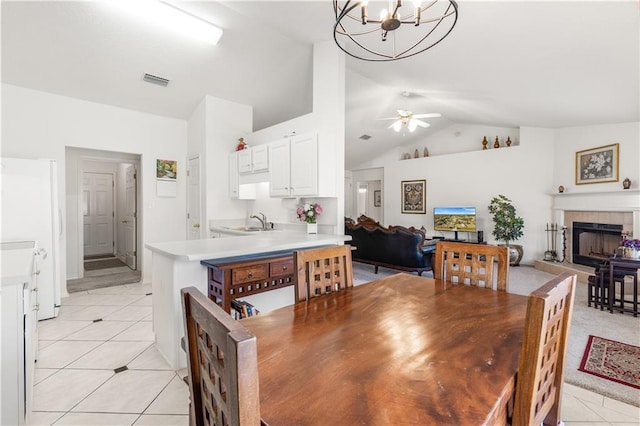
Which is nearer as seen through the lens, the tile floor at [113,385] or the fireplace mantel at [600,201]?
the tile floor at [113,385]

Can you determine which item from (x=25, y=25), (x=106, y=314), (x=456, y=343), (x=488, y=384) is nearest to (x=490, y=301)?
(x=456, y=343)

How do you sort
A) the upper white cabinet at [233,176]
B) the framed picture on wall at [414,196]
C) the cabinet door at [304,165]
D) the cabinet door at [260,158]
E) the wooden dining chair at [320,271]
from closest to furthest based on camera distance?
1. the wooden dining chair at [320,271]
2. the cabinet door at [304,165]
3. the cabinet door at [260,158]
4. the upper white cabinet at [233,176]
5. the framed picture on wall at [414,196]

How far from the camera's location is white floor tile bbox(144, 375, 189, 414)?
1.84 meters

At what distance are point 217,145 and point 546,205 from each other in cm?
633

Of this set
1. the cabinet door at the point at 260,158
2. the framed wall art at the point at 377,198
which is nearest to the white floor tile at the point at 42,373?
the cabinet door at the point at 260,158

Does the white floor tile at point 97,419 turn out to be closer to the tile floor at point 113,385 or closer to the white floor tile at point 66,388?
the tile floor at point 113,385

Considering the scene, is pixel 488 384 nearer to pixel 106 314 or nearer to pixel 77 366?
pixel 77 366

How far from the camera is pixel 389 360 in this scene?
3.05 feet

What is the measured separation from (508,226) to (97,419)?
6.72 metres

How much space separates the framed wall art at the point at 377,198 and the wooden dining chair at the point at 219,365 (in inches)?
345

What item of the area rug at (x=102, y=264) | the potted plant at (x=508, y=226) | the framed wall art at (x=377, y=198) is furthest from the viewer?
the framed wall art at (x=377, y=198)

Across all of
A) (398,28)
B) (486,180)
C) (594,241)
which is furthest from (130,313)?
(594,241)

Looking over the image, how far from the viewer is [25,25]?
3037 millimetres

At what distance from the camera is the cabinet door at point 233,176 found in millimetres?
4738
